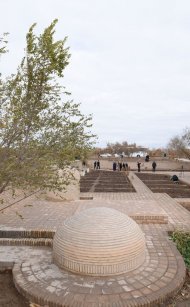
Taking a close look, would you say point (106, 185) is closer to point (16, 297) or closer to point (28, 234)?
point (28, 234)

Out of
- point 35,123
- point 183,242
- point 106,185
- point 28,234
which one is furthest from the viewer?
point 106,185

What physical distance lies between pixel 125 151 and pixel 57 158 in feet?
300

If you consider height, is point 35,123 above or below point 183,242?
above

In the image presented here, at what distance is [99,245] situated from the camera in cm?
711

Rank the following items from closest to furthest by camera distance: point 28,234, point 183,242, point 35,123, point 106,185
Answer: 1. point 35,123
2. point 183,242
3. point 28,234
4. point 106,185

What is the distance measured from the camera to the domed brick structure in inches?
277

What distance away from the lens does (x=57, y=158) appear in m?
6.49

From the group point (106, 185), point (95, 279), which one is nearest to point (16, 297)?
point (95, 279)

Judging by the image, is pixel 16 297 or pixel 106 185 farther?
pixel 106 185

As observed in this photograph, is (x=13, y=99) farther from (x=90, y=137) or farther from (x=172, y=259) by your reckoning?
(x=172, y=259)

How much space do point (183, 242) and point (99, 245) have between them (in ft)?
12.6

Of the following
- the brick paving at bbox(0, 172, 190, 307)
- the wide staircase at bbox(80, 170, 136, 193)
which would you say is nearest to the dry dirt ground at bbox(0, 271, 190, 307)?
the brick paving at bbox(0, 172, 190, 307)

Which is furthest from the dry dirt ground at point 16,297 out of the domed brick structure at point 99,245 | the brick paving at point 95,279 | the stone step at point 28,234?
the stone step at point 28,234

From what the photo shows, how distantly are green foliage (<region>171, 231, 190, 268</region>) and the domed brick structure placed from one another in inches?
66.4
